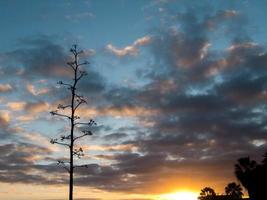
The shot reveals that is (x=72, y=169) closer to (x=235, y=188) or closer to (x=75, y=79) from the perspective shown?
(x=75, y=79)

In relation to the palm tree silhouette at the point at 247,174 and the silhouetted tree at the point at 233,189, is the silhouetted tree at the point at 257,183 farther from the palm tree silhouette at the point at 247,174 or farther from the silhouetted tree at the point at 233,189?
the silhouetted tree at the point at 233,189

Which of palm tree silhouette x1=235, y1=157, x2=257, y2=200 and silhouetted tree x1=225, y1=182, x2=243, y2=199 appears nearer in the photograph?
palm tree silhouette x1=235, y1=157, x2=257, y2=200

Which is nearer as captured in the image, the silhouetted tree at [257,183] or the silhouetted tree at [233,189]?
the silhouetted tree at [257,183]

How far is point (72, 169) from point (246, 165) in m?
69.9

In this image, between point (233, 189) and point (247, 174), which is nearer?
point (247, 174)

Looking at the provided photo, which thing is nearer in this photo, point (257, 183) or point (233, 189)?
point (257, 183)

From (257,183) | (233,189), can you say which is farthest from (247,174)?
(233,189)

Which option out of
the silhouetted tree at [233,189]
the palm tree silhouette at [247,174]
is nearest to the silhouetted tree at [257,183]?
the palm tree silhouette at [247,174]

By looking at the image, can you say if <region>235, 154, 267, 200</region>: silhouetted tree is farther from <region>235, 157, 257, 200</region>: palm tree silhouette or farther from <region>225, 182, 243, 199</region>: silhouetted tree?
<region>225, 182, 243, 199</region>: silhouetted tree

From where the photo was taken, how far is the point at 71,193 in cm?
2198

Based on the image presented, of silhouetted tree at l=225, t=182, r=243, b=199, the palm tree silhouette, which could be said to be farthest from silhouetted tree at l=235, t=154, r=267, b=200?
silhouetted tree at l=225, t=182, r=243, b=199

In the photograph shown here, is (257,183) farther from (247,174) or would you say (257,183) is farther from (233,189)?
(233,189)

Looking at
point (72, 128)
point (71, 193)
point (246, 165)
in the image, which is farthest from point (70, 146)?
point (246, 165)

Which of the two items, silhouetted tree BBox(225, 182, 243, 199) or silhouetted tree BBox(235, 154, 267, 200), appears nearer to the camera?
silhouetted tree BBox(235, 154, 267, 200)
